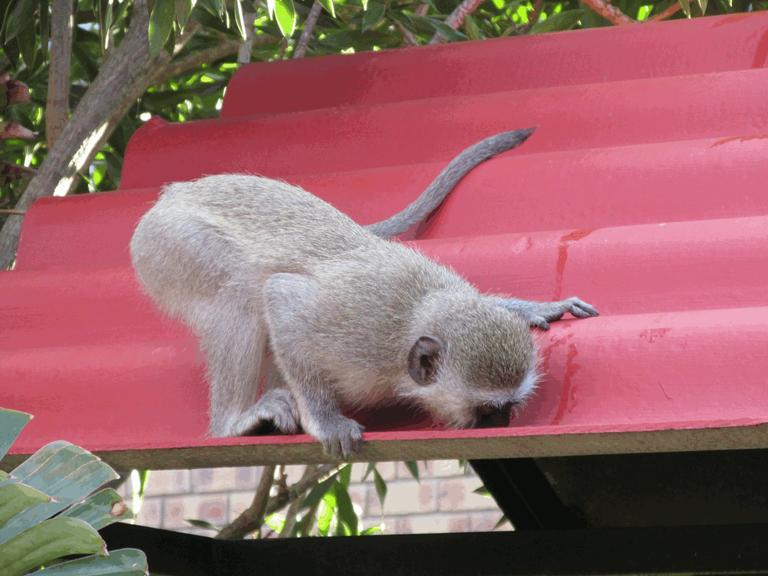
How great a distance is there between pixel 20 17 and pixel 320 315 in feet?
6.31

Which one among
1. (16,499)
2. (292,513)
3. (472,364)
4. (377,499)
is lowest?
(377,499)

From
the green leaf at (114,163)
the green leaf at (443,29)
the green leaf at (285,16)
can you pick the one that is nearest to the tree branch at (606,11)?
the green leaf at (443,29)

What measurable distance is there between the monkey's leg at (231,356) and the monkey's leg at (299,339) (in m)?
0.07

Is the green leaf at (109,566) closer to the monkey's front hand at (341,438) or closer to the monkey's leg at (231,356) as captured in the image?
the monkey's front hand at (341,438)

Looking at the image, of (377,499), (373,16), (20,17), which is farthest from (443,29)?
(377,499)

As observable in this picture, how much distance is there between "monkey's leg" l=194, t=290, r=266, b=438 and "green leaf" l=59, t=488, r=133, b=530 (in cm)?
49

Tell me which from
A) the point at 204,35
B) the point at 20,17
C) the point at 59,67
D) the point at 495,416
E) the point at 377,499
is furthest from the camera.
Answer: the point at 377,499

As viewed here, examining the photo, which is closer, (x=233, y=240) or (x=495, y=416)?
(x=495, y=416)

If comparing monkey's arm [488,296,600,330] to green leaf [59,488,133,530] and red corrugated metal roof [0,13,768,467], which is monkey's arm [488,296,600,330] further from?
green leaf [59,488,133,530]

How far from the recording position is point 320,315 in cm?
171

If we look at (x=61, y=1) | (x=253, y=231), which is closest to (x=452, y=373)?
(x=253, y=231)

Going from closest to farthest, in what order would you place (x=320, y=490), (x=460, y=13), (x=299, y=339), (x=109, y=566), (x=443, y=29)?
(x=109, y=566) → (x=299, y=339) → (x=443, y=29) → (x=320, y=490) → (x=460, y=13)

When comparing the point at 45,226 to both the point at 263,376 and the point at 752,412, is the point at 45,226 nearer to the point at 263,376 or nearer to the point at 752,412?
the point at 263,376

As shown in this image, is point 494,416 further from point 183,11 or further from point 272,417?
point 183,11
